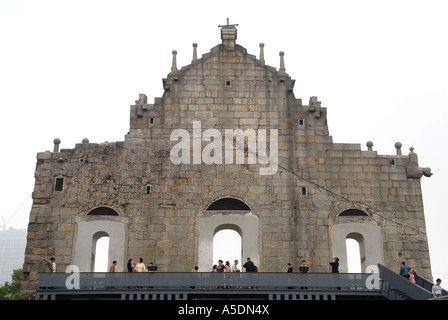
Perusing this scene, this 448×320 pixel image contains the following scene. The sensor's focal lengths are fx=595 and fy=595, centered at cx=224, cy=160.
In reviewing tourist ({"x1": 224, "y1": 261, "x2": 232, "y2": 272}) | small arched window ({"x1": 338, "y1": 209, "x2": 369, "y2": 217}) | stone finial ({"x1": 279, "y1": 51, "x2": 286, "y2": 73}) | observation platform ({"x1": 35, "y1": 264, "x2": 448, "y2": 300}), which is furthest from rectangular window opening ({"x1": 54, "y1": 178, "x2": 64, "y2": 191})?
small arched window ({"x1": 338, "y1": 209, "x2": 369, "y2": 217})

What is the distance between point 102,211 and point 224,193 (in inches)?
237

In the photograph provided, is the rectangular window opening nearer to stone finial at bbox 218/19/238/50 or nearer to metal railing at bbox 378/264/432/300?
stone finial at bbox 218/19/238/50

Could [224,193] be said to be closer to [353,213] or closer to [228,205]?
[228,205]

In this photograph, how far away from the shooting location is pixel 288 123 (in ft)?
101

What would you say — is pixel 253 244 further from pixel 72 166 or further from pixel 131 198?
pixel 72 166

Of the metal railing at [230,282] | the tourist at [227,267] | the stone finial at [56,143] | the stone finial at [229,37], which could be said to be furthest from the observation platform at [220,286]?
the stone finial at [229,37]

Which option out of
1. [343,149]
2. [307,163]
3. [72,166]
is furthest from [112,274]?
[343,149]

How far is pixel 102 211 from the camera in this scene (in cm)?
2902

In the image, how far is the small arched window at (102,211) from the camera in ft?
94.9

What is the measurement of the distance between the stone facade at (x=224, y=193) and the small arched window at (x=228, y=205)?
70 millimetres

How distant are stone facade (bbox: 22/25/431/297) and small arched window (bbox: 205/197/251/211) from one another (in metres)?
0.07

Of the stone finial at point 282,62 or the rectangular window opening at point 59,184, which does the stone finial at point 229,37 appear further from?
the rectangular window opening at point 59,184

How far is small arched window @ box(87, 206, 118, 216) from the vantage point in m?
28.9
